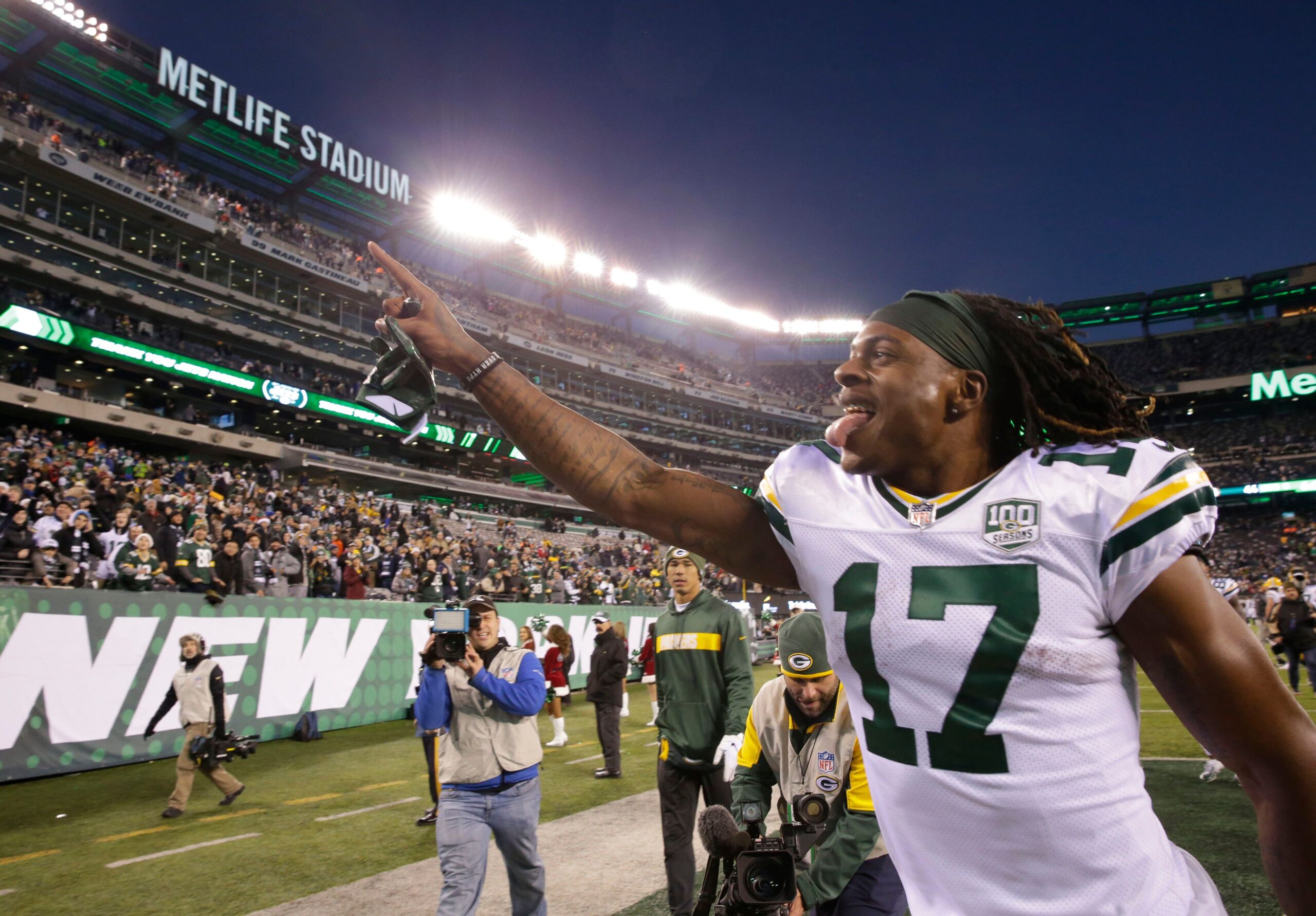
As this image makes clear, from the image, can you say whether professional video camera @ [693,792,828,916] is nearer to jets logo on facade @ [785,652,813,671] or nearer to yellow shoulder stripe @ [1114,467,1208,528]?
yellow shoulder stripe @ [1114,467,1208,528]

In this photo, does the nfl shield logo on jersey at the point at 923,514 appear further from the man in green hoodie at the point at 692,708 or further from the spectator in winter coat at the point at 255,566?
the spectator in winter coat at the point at 255,566

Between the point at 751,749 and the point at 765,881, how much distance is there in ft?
5.77

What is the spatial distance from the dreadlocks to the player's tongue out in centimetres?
29

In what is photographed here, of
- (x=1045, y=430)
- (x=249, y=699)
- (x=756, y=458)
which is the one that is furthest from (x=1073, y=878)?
(x=756, y=458)

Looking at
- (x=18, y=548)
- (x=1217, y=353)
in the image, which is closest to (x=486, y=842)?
(x=18, y=548)

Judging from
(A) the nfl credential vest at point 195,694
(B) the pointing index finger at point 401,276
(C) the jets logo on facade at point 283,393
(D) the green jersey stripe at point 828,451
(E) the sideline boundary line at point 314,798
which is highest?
(C) the jets logo on facade at point 283,393

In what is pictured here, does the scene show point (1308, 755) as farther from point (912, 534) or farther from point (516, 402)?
point (516, 402)

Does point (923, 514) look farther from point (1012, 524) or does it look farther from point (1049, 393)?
point (1049, 393)

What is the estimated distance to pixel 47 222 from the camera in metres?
31.0

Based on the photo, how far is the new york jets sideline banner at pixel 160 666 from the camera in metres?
9.11

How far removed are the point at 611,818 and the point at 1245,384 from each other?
61.6m

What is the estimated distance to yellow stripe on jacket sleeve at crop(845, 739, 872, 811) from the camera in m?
3.48

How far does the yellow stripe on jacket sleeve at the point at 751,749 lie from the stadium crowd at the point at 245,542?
31.9 feet

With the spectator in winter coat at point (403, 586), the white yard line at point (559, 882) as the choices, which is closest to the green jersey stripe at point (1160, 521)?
the white yard line at point (559, 882)
